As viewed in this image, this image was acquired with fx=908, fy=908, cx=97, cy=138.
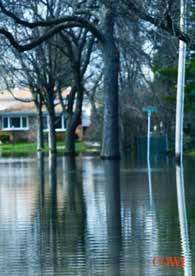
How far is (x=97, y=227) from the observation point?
1405 cm

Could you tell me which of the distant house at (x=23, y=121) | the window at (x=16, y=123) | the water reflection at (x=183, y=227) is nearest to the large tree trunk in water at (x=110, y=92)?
the water reflection at (x=183, y=227)

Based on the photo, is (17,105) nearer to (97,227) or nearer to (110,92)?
(110,92)

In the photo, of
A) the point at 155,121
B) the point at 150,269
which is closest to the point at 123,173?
the point at 150,269

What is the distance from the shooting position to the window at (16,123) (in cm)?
10569

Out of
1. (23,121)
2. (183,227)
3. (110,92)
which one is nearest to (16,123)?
(23,121)

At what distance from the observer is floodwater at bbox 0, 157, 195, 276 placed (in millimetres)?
10297

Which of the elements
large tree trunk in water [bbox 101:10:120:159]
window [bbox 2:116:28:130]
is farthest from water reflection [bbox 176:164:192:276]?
window [bbox 2:116:28:130]

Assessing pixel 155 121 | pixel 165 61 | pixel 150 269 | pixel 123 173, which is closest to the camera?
pixel 150 269

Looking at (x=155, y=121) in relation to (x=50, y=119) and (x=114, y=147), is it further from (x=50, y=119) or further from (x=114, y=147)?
(x=114, y=147)

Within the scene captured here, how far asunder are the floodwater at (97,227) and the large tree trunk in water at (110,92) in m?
17.9

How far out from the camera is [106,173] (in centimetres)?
3058

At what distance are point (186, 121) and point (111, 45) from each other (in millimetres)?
12419

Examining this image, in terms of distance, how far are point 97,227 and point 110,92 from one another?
1145 inches

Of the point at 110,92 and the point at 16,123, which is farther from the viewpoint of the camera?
the point at 16,123
